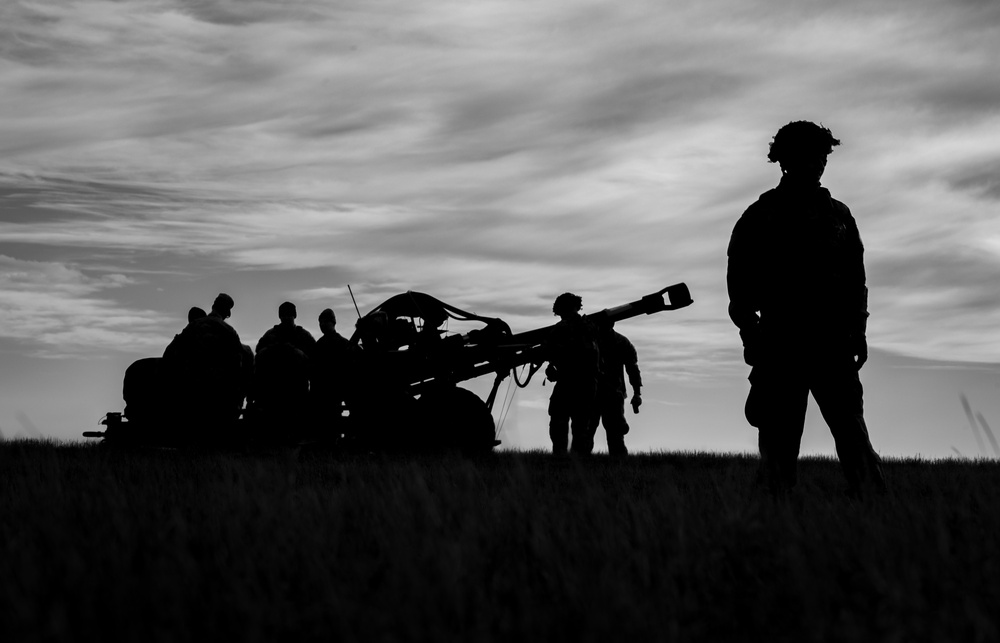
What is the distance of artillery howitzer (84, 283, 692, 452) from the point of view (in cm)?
1400

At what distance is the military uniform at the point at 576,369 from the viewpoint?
14.4 metres

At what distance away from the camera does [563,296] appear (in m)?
14.7

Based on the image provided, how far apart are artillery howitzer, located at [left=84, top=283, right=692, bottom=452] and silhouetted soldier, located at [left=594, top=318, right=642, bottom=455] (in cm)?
186

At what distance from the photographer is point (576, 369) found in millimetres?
14516

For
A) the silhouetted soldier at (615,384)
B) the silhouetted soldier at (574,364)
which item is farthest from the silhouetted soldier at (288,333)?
the silhouetted soldier at (615,384)

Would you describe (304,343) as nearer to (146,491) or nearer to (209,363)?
(209,363)

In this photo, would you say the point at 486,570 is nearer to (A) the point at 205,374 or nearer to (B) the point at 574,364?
(A) the point at 205,374

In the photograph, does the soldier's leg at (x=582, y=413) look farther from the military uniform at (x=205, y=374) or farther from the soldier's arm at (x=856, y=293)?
the soldier's arm at (x=856, y=293)

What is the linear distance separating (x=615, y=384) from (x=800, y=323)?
1002 centimetres

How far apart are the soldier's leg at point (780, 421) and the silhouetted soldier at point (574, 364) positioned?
303 inches

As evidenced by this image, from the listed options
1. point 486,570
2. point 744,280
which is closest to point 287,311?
point 744,280

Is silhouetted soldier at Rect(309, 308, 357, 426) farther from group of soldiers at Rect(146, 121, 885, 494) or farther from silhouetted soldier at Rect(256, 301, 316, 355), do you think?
group of soldiers at Rect(146, 121, 885, 494)

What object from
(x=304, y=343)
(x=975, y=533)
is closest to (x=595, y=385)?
Result: (x=304, y=343)

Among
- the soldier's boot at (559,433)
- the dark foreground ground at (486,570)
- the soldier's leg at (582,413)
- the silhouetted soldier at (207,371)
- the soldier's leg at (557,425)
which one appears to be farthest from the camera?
the soldier's boot at (559,433)
